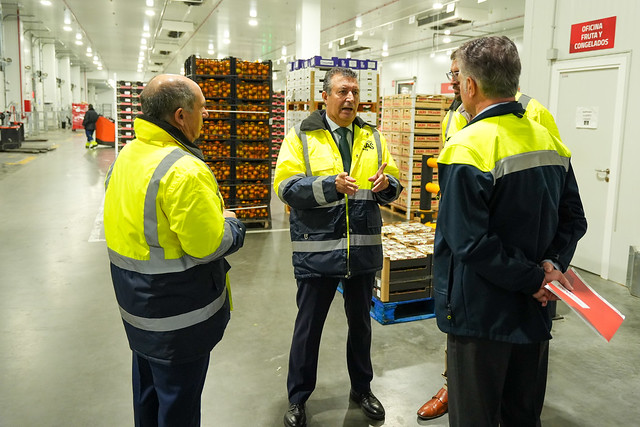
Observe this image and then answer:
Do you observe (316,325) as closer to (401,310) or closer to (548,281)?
(548,281)

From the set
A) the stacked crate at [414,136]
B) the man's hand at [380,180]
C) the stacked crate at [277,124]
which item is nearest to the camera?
the man's hand at [380,180]

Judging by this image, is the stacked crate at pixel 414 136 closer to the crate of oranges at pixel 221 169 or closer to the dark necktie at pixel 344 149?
the crate of oranges at pixel 221 169

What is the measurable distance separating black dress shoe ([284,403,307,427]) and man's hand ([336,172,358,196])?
129 centimetres

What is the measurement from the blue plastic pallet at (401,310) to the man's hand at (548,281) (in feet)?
8.31

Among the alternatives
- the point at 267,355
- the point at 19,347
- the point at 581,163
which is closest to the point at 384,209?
the point at 581,163

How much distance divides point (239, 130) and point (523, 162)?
6.66 metres

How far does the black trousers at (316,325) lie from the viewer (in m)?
2.77

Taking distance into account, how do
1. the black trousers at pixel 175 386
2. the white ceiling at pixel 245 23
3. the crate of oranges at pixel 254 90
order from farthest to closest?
the white ceiling at pixel 245 23, the crate of oranges at pixel 254 90, the black trousers at pixel 175 386

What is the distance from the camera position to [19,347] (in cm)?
389

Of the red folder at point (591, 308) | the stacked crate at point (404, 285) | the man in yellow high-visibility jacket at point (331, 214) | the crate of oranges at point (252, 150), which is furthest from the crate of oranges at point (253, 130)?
the red folder at point (591, 308)

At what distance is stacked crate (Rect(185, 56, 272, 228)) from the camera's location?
7.73 meters

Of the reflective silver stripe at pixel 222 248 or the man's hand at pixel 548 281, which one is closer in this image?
the man's hand at pixel 548 281

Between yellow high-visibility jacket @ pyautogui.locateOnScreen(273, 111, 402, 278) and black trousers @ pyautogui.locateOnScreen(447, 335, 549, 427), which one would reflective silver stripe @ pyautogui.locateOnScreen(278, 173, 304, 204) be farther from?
black trousers @ pyautogui.locateOnScreen(447, 335, 549, 427)

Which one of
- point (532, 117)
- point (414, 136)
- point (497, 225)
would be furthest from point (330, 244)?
point (414, 136)
